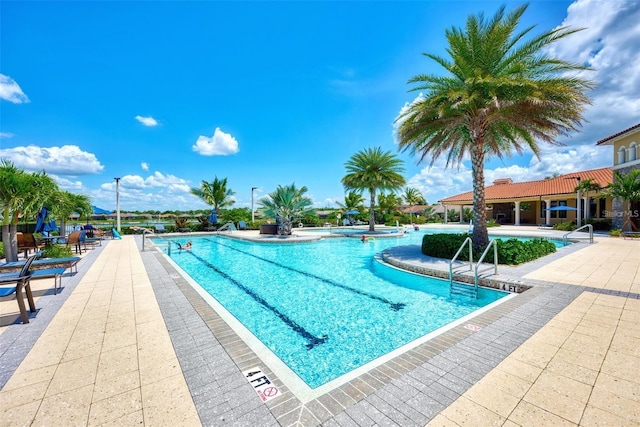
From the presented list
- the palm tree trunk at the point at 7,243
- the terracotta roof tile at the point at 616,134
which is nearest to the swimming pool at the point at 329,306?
the palm tree trunk at the point at 7,243

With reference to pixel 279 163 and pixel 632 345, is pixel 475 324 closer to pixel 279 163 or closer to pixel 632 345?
pixel 632 345

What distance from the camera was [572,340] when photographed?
3.64m

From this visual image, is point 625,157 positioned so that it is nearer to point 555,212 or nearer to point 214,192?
point 555,212

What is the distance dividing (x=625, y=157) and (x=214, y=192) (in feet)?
116

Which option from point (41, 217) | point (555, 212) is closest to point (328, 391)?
point (41, 217)

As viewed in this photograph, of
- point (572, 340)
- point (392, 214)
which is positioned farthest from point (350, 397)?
point (392, 214)

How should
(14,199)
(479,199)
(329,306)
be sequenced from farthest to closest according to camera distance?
1. (479,199)
2. (14,199)
3. (329,306)

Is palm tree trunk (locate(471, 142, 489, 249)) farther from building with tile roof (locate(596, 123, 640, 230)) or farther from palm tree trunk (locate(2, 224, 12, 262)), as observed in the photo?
building with tile roof (locate(596, 123, 640, 230))

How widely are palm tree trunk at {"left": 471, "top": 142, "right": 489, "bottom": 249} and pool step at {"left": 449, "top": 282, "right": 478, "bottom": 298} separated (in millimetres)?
3590

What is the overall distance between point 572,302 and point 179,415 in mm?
6820

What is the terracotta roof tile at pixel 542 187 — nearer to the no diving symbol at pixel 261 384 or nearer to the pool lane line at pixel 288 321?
the pool lane line at pixel 288 321

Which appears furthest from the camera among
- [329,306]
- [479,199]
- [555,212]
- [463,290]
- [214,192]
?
[555,212]

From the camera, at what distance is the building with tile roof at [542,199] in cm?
2500

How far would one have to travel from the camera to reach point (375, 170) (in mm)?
23344
